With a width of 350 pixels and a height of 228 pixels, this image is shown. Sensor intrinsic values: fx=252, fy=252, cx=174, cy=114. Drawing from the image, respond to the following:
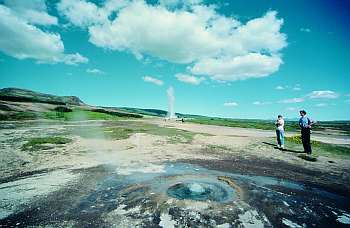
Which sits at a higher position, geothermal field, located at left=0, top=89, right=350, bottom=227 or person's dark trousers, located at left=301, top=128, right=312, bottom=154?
person's dark trousers, located at left=301, top=128, right=312, bottom=154

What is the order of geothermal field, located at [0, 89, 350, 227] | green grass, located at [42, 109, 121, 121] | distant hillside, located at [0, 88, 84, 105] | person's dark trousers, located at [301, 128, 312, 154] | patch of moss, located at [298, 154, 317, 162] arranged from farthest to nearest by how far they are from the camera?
distant hillside, located at [0, 88, 84, 105] → green grass, located at [42, 109, 121, 121] → person's dark trousers, located at [301, 128, 312, 154] → patch of moss, located at [298, 154, 317, 162] → geothermal field, located at [0, 89, 350, 227]

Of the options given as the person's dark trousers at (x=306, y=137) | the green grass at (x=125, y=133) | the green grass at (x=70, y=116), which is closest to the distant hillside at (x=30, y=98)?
the green grass at (x=70, y=116)

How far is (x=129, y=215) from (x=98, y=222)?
0.75m

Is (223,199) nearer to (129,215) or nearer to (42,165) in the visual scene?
(129,215)

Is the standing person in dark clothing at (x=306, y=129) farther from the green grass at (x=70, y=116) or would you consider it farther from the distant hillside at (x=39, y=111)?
the green grass at (x=70, y=116)

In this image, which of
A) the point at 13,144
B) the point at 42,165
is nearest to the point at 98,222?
the point at 42,165

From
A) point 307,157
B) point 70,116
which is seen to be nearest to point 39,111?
point 70,116

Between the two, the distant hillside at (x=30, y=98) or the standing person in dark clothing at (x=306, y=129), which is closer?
the standing person in dark clothing at (x=306, y=129)

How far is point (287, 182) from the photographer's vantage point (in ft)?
30.6

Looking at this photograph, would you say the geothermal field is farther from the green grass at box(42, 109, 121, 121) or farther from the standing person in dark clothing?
the green grass at box(42, 109, 121, 121)

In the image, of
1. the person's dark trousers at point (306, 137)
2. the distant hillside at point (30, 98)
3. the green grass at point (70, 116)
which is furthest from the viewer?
the distant hillside at point (30, 98)

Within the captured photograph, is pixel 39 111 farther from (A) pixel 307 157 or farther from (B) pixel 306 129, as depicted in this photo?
(A) pixel 307 157

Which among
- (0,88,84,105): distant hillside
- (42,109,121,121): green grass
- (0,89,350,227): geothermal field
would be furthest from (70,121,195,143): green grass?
(0,88,84,105): distant hillside

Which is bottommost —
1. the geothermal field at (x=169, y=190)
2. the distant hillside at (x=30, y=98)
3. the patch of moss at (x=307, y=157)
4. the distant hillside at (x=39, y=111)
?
the geothermal field at (x=169, y=190)
